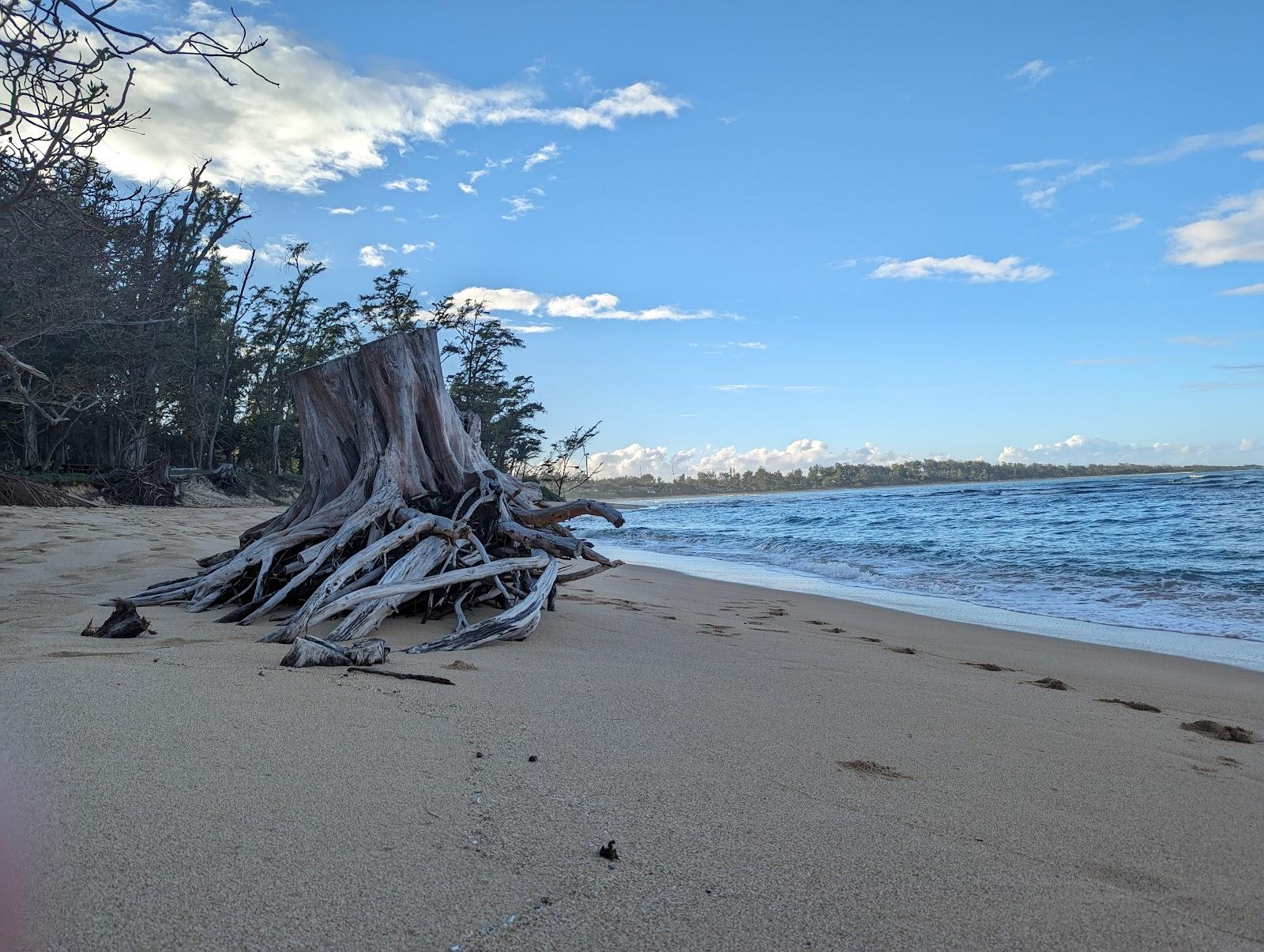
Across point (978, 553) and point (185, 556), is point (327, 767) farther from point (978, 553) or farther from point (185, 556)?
point (978, 553)

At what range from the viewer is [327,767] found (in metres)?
2.10

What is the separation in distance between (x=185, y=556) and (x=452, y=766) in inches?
274

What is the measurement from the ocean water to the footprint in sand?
484 cm

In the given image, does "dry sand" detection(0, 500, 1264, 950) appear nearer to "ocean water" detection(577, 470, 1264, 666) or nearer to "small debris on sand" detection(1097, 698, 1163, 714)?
"small debris on sand" detection(1097, 698, 1163, 714)

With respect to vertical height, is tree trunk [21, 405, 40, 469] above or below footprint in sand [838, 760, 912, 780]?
above

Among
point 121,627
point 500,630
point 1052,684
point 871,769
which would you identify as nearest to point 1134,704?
point 1052,684

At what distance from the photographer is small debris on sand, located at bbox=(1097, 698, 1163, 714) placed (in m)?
3.82

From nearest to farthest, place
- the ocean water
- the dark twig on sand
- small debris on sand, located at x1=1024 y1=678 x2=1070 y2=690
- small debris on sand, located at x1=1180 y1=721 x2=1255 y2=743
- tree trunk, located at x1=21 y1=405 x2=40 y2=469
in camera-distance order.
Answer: the dark twig on sand → small debris on sand, located at x1=1180 y1=721 x2=1255 y2=743 → small debris on sand, located at x1=1024 y1=678 x2=1070 y2=690 → the ocean water → tree trunk, located at x1=21 y1=405 x2=40 y2=469

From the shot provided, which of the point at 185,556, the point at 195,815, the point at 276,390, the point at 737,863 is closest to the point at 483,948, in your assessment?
the point at 737,863

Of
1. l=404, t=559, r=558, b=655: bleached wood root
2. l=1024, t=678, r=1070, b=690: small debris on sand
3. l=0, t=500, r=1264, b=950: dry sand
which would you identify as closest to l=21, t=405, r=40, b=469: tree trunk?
l=0, t=500, r=1264, b=950: dry sand

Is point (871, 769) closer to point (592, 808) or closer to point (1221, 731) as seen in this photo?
point (592, 808)

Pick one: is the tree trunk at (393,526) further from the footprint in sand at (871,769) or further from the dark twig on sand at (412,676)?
the footprint in sand at (871,769)

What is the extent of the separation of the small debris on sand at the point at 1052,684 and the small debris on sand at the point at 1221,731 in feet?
2.40

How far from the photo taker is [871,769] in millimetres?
2496
